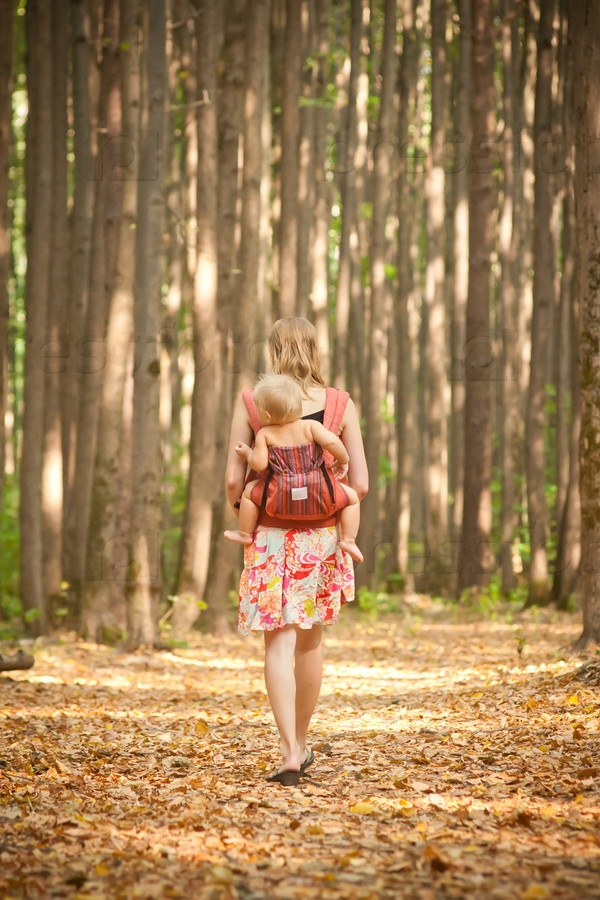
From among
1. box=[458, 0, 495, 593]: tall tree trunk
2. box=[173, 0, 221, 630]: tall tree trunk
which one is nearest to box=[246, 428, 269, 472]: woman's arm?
box=[173, 0, 221, 630]: tall tree trunk

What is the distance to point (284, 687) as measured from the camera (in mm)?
4594

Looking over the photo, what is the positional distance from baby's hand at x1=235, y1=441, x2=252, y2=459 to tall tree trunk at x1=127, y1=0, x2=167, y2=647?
5.30 metres

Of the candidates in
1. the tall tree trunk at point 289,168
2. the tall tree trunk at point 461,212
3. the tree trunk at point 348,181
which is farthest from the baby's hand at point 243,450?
the tree trunk at point 348,181

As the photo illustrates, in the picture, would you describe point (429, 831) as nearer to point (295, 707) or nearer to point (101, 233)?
point (295, 707)

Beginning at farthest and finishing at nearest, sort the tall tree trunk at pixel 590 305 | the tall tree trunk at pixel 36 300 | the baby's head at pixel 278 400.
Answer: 1. the tall tree trunk at pixel 36 300
2. the tall tree trunk at pixel 590 305
3. the baby's head at pixel 278 400

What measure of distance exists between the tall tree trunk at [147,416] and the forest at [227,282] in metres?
0.02

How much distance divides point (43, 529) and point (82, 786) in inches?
326

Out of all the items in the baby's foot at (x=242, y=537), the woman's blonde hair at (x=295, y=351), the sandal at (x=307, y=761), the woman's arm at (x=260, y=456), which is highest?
the woman's blonde hair at (x=295, y=351)

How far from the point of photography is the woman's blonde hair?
4.72 metres

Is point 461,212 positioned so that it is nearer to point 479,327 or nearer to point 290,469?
point 479,327

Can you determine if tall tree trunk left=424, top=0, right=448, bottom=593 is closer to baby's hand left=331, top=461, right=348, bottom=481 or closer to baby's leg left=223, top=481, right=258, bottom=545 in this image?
baby's hand left=331, top=461, right=348, bottom=481

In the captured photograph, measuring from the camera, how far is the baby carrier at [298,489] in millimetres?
4551

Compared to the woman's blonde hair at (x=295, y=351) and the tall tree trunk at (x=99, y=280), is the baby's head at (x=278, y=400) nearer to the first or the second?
the woman's blonde hair at (x=295, y=351)

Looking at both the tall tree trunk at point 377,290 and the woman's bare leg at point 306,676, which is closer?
the woman's bare leg at point 306,676
